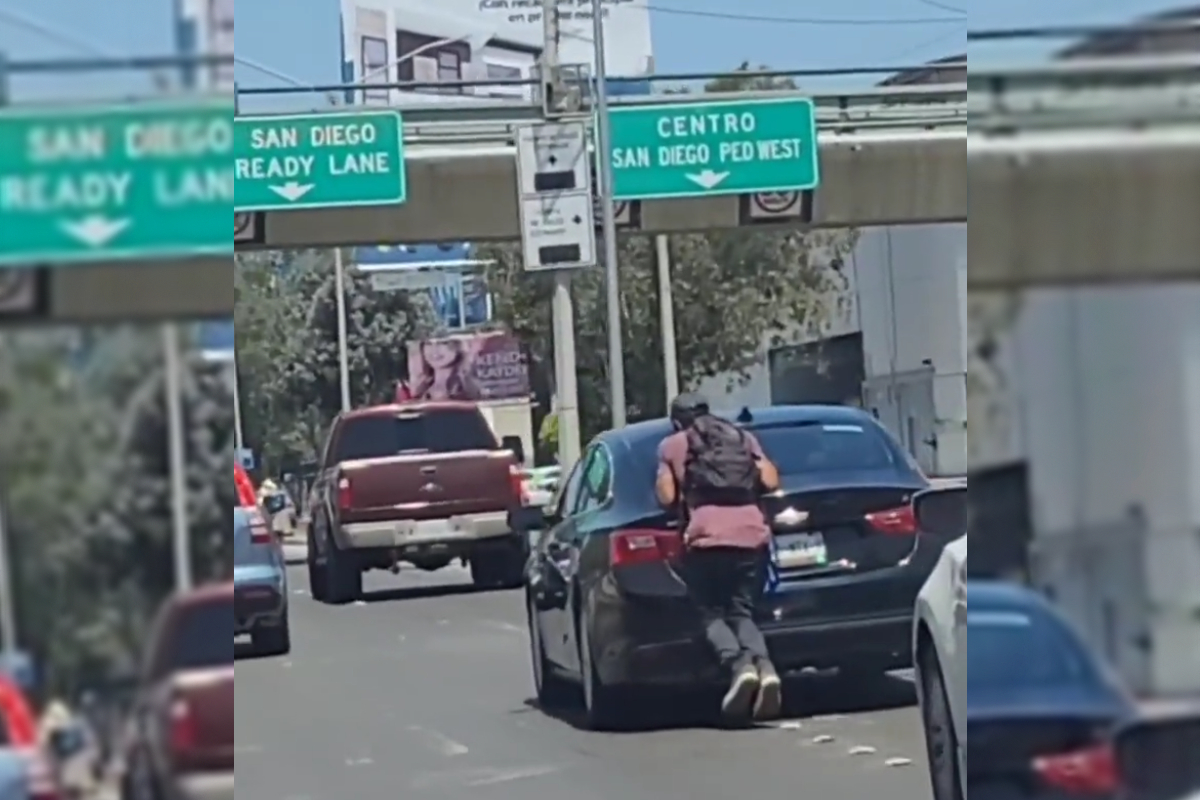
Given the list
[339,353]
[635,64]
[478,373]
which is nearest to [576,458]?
[478,373]

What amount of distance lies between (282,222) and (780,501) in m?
0.79

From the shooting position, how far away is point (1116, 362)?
173 cm

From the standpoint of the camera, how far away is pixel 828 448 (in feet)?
8.18

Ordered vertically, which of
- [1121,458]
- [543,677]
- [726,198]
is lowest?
[543,677]

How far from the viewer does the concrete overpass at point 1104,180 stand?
1686 mm

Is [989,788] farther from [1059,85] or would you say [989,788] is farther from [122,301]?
[122,301]

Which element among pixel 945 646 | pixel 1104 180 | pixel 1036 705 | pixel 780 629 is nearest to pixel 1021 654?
pixel 1036 705

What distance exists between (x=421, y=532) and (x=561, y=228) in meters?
0.65

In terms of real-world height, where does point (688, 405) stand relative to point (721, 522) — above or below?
above

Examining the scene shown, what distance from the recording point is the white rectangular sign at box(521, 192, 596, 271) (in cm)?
217

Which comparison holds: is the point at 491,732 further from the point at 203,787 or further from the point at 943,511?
the point at 203,787

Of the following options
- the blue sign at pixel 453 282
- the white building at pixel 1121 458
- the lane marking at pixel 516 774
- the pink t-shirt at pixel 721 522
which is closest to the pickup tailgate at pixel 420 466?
the blue sign at pixel 453 282

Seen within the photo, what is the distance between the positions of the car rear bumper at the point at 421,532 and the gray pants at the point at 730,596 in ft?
0.87

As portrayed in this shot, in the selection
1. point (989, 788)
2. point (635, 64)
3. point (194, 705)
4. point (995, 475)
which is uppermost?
point (635, 64)
